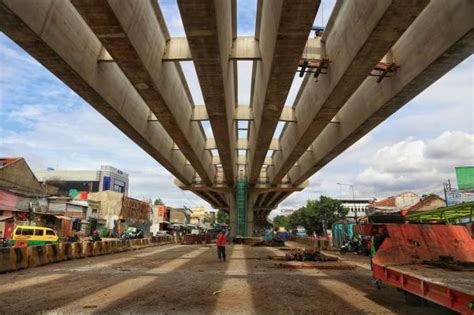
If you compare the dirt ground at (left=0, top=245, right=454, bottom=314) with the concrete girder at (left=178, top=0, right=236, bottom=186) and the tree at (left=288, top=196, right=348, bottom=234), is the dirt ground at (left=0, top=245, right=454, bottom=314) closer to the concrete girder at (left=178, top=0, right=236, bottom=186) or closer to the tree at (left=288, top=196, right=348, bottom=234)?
the concrete girder at (left=178, top=0, right=236, bottom=186)

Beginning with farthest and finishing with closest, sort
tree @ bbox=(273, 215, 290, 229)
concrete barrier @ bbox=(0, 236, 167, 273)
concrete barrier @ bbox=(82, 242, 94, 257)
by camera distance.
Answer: tree @ bbox=(273, 215, 290, 229) → concrete barrier @ bbox=(82, 242, 94, 257) → concrete barrier @ bbox=(0, 236, 167, 273)

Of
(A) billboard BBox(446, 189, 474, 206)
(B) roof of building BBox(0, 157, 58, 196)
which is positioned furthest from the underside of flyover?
(A) billboard BBox(446, 189, 474, 206)

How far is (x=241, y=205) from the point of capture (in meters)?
41.3

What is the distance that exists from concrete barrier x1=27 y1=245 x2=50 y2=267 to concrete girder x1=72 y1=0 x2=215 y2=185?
7.34 meters

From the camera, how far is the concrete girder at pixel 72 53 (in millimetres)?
8539

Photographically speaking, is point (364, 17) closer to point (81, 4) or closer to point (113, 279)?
point (81, 4)

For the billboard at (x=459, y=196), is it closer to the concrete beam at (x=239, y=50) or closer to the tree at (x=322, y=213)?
the tree at (x=322, y=213)

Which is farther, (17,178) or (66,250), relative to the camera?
(17,178)

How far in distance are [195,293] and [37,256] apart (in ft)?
29.8

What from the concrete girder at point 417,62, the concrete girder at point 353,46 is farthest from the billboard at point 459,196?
the concrete girder at point 353,46

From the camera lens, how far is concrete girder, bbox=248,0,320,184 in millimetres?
8134

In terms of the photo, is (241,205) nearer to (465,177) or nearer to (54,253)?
(54,253)

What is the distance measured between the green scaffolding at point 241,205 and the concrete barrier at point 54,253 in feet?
82.2

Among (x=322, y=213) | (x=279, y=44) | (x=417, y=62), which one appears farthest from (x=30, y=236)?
(x=322, y=213)
